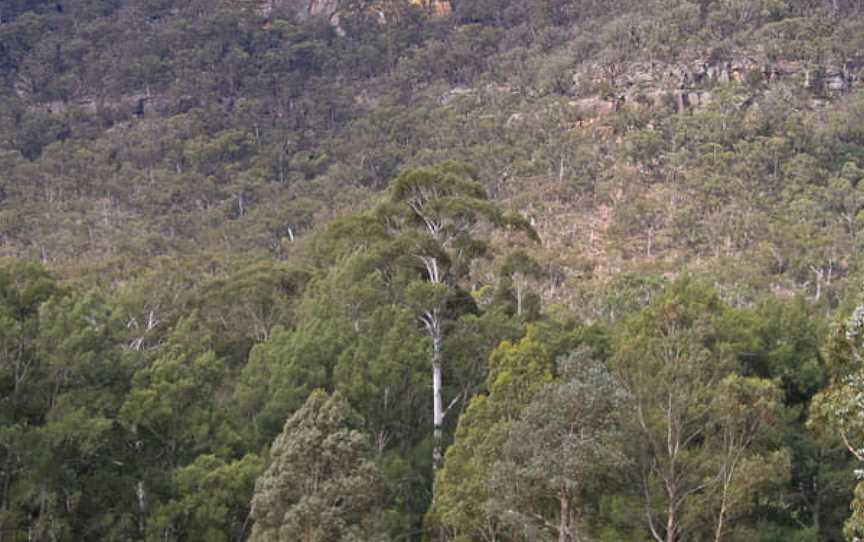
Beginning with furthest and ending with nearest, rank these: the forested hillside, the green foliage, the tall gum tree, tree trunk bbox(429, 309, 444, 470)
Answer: the tall gum tree → tree trunk bbox(429, 309, 444, 470) → the forested hillside → the green foliage

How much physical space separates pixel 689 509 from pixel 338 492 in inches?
242

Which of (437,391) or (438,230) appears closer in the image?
(437,391)

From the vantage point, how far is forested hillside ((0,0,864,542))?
1647cm

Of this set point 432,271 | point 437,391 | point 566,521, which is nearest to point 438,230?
point 432,271

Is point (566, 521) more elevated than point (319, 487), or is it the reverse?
point (319, 487)

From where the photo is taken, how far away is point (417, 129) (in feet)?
281

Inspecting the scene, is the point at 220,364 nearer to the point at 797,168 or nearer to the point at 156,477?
the point at 156,477

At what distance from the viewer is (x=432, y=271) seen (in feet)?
84.4

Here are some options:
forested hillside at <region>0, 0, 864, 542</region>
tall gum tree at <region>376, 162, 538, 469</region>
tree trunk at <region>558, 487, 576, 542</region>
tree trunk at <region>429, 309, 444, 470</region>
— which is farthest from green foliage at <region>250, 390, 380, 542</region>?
tall gum tree at <region>376, 162, 538, 469</region>

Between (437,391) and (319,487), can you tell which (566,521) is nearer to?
(319,487)

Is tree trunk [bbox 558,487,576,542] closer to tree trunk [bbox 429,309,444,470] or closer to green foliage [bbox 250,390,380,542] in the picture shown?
green foliage [bbox 250,390,380,542]

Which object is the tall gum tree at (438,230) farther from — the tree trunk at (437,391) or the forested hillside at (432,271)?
the forested hillside at (432,271)

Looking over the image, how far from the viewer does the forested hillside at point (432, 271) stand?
16.5 m

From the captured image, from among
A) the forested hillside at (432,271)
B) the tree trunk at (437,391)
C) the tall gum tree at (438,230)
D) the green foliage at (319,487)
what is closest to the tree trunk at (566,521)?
the forested hillside at (432,271)
